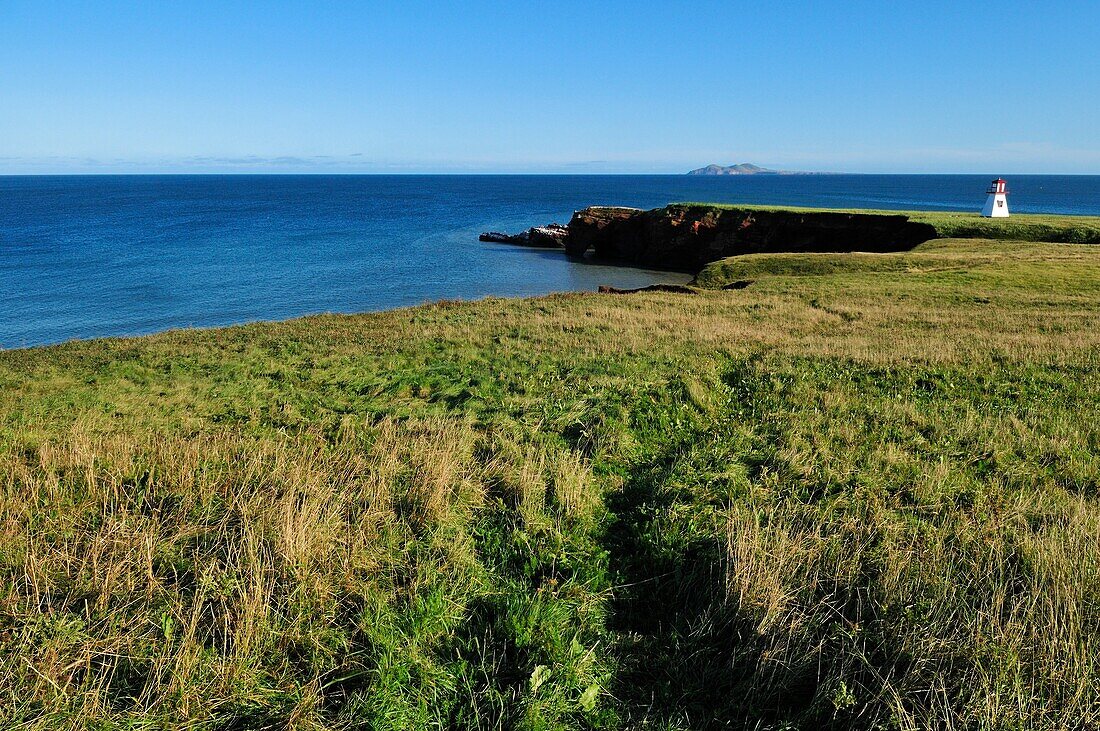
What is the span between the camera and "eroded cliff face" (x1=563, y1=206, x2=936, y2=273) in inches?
2007

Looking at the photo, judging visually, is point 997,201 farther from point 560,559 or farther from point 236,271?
point 560,559

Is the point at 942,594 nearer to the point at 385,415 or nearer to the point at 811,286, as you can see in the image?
the point at 385,415

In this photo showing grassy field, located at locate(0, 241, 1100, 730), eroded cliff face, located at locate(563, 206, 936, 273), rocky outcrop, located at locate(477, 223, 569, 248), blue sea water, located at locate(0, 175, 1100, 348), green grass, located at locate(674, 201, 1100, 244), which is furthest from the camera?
rocky outcrop, located at locate(477, 223, 569, 248)

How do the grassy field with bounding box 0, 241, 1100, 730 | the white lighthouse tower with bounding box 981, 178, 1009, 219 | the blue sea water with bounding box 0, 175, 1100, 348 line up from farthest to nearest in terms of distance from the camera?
the white lighthouse tower with bounding box 981, 178, 1009, 219, the blue sea water with bounding box 0, 175, 1100, 348, the grassy field with bounding box 0, 241, 1100, 730

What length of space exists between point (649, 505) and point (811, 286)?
998 inches

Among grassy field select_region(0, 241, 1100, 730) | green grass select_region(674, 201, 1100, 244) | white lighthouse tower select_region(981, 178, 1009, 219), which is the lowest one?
grassy field select_region(0, 241, 1100, 730)

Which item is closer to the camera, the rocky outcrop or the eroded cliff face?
the eroded cliff face

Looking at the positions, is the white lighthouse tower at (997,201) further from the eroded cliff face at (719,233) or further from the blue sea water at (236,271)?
the blue sea water at (236,271)

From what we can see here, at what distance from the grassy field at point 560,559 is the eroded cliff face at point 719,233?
1673 inches

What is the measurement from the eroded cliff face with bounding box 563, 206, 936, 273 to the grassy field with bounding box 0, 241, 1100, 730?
42484mm

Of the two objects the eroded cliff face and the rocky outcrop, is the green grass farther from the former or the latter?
the rocky outcrop

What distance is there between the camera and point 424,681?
463 cm

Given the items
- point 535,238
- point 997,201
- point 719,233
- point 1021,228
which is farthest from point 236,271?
point 997,201

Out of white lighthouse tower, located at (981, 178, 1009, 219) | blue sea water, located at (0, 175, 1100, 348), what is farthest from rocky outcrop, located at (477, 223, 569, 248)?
white lighthouse tower, located at (981, 178, 1009, 219)
